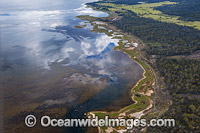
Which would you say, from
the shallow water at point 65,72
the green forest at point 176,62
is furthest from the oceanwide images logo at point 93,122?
the green forest at point 176,62

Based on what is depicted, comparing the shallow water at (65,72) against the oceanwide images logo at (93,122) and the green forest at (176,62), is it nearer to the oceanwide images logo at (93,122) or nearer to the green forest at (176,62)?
the oceanwide images logo at (93,122)

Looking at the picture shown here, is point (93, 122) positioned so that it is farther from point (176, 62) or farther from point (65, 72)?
point (176, 62)

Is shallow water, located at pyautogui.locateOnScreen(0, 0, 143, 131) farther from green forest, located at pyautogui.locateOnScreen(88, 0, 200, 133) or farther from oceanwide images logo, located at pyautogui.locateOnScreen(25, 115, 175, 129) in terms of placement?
green forest, located at pyautogui.locateOnScreen(88, 0, 200, 133)

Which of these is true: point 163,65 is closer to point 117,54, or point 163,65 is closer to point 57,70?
point 117,54

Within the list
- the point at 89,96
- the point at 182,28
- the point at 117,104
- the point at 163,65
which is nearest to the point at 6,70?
the point at 89,96

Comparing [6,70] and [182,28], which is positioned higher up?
[182,28]

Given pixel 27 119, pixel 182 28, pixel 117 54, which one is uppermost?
pixel 182 28

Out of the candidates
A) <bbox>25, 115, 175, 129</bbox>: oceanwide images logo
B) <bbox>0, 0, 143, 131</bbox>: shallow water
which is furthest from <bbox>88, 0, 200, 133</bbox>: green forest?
<bbox>0, 0, 143, 131</bbox>: shallow water

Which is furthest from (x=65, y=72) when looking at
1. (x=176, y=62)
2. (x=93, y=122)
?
(x=176, y=62)

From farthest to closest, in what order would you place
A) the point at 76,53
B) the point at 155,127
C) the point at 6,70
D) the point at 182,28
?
the point at 182,28 < the point at 76,53 < the point at 6,70 < the point at 155,127
